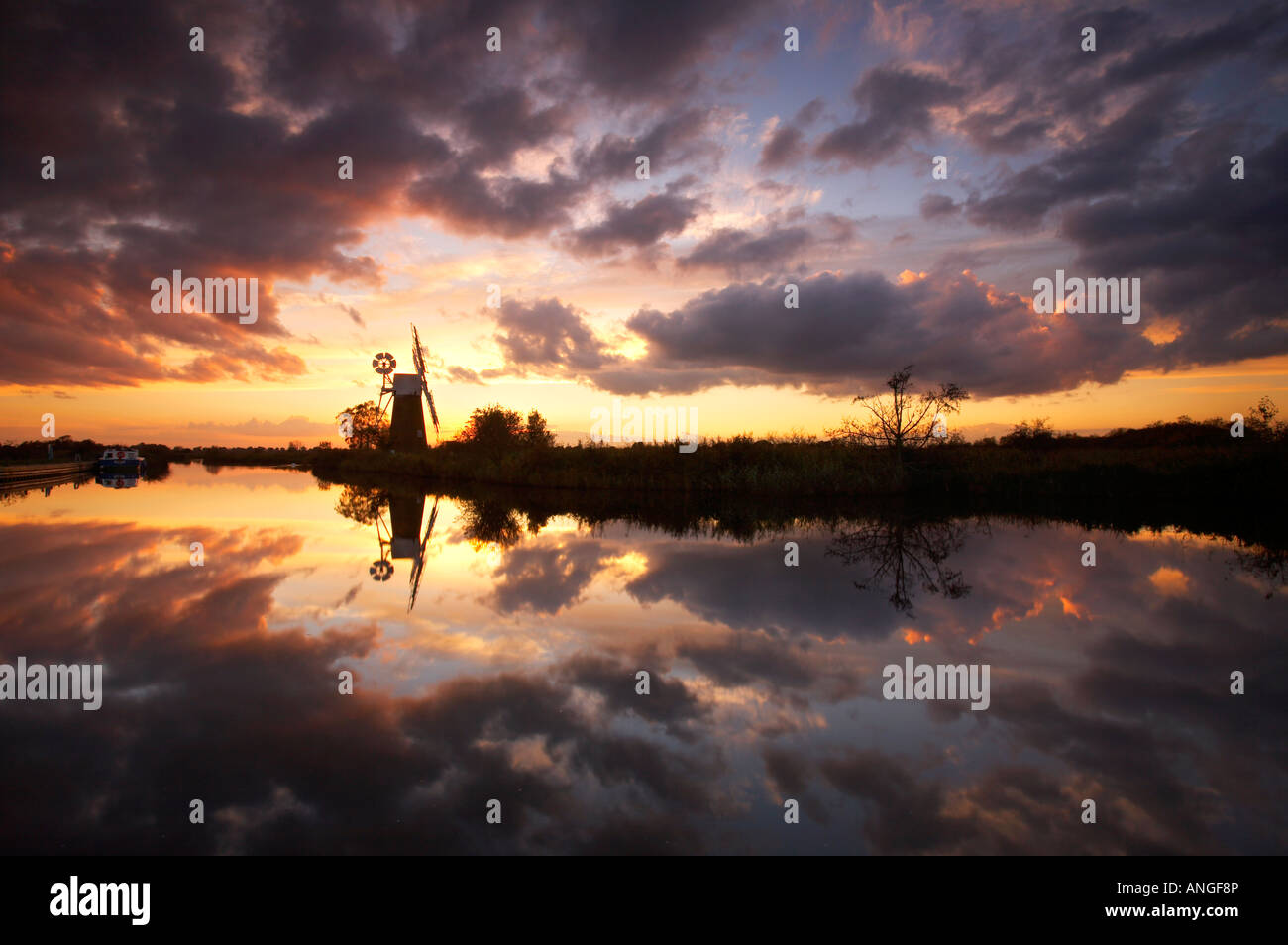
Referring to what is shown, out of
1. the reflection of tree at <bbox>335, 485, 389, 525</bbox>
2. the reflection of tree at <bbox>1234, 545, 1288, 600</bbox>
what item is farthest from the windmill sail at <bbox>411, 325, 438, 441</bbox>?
the reflection of tree at <bbox>1234, 545, 1288, 600</bbox>

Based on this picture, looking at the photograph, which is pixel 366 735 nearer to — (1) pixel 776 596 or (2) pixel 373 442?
(1) pixel 776 596

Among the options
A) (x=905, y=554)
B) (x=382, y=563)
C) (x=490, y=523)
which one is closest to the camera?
(x=382, y=563)

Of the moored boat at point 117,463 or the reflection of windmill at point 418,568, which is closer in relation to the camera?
the reflection of windmill at point 418,568

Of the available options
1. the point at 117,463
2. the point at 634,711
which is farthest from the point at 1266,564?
the point at 117,463

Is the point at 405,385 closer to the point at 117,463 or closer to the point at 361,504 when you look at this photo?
the point at 117,463

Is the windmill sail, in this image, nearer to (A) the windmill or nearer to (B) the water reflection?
(A) the windmill

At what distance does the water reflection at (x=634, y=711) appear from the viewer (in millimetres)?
3604

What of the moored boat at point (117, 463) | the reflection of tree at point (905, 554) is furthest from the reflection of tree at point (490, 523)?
the moored boat at point (117, 463)

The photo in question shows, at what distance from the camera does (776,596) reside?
9.52m

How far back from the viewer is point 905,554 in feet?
43.6

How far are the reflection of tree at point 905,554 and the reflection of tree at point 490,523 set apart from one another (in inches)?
303

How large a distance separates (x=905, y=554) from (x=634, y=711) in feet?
32.2

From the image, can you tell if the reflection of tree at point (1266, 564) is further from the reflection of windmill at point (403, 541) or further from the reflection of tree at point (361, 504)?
the reflection of tree at point (361, 504)
